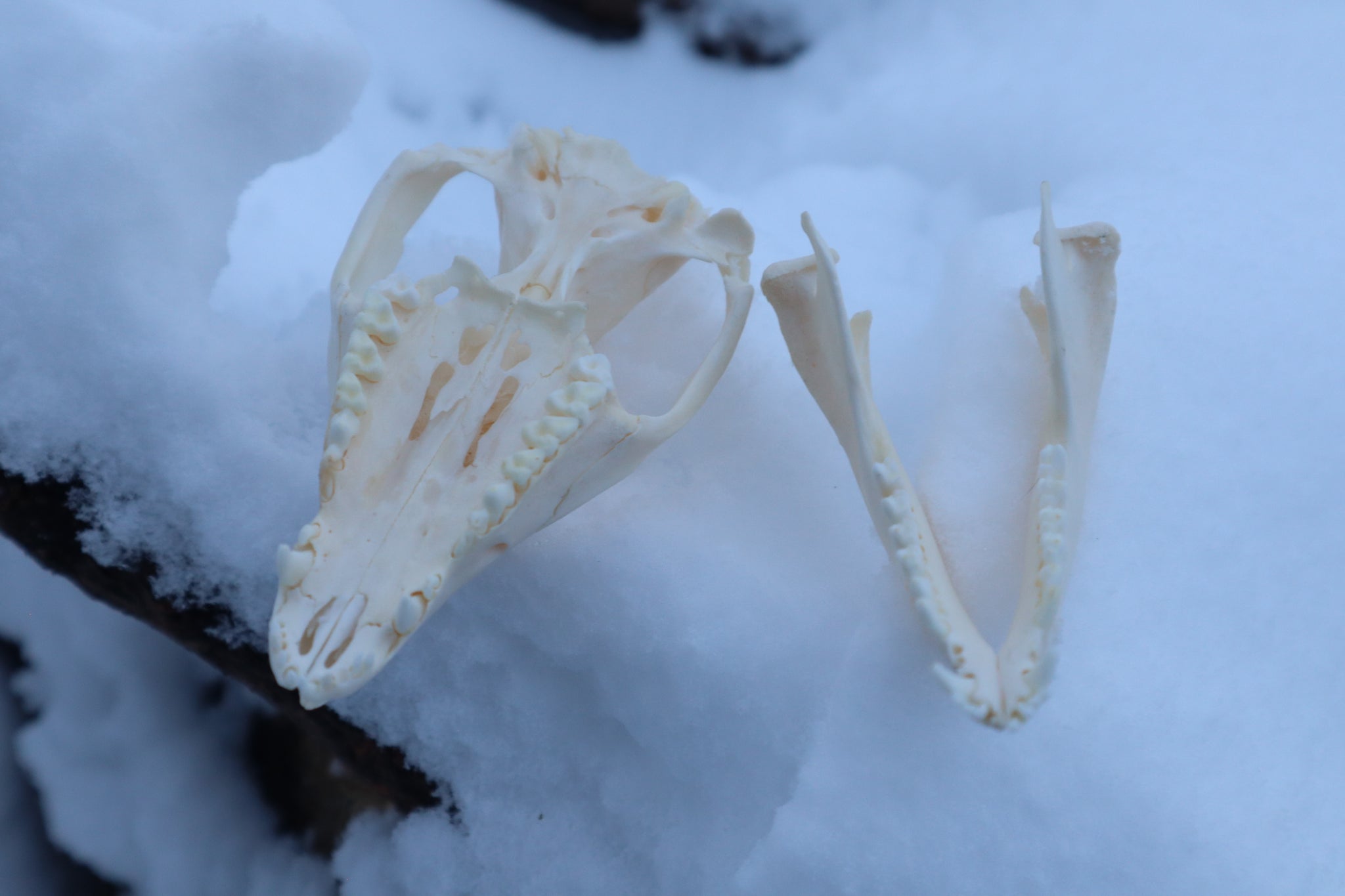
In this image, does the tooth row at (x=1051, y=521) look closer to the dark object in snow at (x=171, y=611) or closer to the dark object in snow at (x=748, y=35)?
the dark object in snow at (x=171, y=611)

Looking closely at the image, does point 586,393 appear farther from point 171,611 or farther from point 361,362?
point 171,611

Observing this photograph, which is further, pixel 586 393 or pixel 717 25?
pixel 717 25

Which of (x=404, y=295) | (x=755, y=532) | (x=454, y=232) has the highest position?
(x=404, y=295)

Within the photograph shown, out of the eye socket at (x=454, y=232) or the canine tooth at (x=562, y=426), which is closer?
the canine tooth at (x=562, y=426)

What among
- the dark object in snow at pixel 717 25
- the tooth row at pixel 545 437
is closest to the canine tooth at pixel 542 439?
the tooth row at pixel 545 437

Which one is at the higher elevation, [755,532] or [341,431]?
[341,431]

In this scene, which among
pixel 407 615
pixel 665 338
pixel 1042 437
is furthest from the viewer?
pixel 665 338

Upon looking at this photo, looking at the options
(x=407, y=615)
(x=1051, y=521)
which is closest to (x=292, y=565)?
(x=407, y=615)
